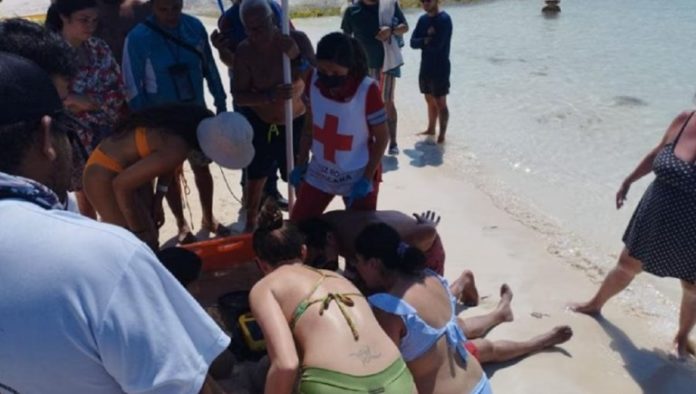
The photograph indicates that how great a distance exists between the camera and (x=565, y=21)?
51.5 feet

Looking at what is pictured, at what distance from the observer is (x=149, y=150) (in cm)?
340

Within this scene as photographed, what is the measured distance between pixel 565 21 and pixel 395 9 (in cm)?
1060

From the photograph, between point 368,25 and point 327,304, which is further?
point 368,25

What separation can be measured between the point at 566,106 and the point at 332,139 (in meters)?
6.36

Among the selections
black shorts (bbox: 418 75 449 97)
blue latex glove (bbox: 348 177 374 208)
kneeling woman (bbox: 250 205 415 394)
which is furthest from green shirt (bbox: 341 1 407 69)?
kneeling woman (bbox: 250 205 415 394)

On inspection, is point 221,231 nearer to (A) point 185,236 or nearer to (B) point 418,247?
(A) point 185,236

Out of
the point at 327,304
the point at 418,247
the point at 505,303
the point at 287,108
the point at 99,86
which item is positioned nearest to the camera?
the point at 327,304

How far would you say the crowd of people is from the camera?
1141 millimetres

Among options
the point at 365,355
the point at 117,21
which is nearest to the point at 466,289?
Answer: the point at 365,355

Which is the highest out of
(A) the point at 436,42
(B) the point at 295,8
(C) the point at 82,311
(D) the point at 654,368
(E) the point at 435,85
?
(C) the point at 82,311

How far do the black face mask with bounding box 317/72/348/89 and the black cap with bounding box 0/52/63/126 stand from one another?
245cm

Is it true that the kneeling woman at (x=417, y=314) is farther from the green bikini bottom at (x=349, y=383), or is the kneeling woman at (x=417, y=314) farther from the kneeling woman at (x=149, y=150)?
the kneeling woman at (x=149, y=150)

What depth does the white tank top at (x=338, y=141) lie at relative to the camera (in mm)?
3668

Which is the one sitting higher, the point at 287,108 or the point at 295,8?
the point at 287,108
